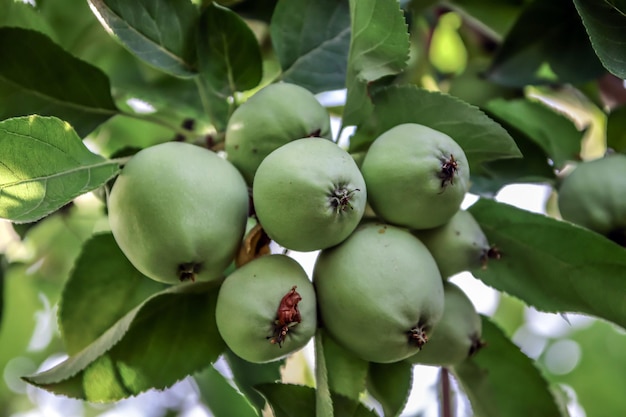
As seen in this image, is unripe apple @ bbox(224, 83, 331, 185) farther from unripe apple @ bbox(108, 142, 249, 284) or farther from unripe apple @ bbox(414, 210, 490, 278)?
unripe apple @ bbox(414, 210, 490, 278)

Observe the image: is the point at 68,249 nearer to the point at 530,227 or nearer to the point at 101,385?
the point at 101,385

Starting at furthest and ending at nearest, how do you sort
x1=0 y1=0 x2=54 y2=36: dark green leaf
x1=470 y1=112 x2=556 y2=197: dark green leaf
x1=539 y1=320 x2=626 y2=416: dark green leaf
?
x1=539 y1=320 x2=626 y2=416: dark green leaf, x1=470 y1=112 x2=556 y2=197: dark green leaf, x1=0 y1=0 x2=54 y2=36: dark green leaf

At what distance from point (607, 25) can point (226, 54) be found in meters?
0.58

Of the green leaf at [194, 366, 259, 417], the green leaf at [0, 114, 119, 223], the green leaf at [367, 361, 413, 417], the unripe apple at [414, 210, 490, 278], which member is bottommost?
the green leaf at [194, 366, 259, 417]

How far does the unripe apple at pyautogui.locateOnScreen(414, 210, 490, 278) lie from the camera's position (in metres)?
1.09

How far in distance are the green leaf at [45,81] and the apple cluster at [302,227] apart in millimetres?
317

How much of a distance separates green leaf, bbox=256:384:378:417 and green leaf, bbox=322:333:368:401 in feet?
0.06

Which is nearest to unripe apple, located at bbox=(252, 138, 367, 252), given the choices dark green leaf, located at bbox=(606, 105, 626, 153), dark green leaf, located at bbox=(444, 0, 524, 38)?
dark green leaf, located at bbox=(606, 105, 626, 153)

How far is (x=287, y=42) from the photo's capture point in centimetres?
131

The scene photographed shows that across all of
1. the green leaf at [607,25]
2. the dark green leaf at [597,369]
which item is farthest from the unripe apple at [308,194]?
the dark green leaf at [597,369]

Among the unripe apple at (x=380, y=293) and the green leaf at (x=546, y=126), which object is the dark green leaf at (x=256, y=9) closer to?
the green leaf at (x=546, y=126)

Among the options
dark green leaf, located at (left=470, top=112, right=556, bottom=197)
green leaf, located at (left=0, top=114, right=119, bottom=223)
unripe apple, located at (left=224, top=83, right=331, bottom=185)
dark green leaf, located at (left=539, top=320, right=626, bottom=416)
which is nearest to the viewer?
green leaf, located at (left=0, top=114, right=119, bottom=223)

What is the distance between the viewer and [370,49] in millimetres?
1135

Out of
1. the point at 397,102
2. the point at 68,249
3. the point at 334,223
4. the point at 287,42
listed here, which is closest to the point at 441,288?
the point at 334,223
